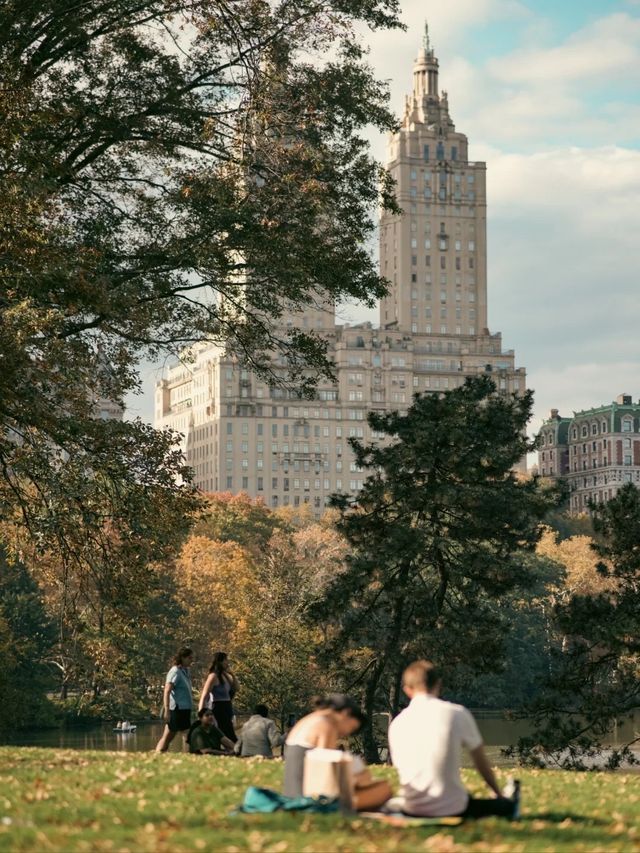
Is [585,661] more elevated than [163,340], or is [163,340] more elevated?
[163,340]

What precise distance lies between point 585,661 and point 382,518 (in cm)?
767

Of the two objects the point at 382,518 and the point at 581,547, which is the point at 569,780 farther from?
the point at 581,547

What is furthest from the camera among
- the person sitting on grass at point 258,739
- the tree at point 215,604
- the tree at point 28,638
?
the tree at point 215,604

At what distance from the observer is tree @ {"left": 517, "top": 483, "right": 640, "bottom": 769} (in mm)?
31703

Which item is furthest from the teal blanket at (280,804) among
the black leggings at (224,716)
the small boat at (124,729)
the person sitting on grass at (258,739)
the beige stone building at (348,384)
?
the beige stone building at (348,384)

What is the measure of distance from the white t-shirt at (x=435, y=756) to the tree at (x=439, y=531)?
2557 cm

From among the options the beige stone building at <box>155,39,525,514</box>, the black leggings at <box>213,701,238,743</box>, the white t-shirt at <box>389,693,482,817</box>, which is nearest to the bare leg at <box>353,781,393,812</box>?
the white t-shirt at <box>389,693,482,817</box>

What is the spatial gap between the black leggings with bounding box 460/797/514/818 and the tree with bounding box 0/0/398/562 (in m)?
10.9

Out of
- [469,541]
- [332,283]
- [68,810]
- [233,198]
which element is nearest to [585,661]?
[469,541]

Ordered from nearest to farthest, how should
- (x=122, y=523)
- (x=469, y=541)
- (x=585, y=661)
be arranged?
1. (x=122, y=523)
2. (x=585, y=661)
3. (x=469, y=541)

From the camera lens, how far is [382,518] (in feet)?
128

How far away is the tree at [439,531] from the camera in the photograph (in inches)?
1464

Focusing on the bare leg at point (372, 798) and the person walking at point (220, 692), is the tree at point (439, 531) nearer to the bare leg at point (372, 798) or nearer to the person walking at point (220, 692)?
the person walking at point (220, 692)

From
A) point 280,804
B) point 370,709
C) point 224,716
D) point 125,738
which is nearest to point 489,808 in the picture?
point 280,804
